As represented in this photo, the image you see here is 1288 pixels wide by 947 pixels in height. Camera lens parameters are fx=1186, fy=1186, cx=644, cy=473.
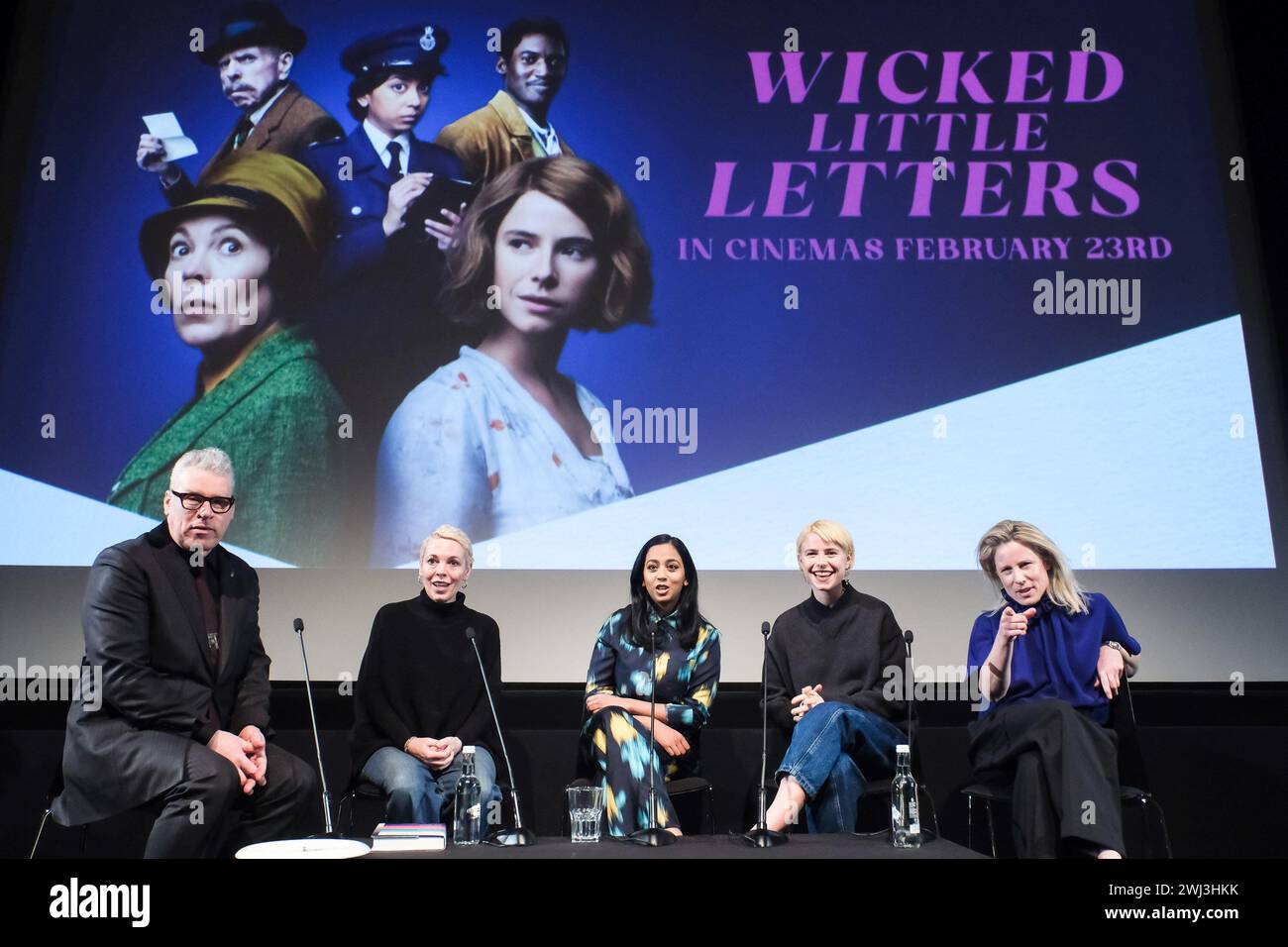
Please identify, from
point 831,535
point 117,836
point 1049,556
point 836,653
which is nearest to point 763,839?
point 836,653

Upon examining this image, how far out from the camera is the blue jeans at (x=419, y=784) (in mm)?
3094

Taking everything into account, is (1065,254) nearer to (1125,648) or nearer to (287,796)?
(1125,648)

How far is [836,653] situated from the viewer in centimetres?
349

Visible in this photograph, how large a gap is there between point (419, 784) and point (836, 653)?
1249mm

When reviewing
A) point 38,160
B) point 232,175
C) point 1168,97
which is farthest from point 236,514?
point 1168,97

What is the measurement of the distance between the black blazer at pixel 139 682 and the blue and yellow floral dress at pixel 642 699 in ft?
3.30

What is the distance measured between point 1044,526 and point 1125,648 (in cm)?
82

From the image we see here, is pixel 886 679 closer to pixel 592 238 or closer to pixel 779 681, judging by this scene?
pixel 779 681

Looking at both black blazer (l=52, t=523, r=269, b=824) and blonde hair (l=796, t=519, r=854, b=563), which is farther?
blonde hair (l=796, t=519, r=854, b=563)

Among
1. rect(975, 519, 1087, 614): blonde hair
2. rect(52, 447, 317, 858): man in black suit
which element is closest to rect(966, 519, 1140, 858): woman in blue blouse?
rect(975, 519, 1087, 614): blonde hair

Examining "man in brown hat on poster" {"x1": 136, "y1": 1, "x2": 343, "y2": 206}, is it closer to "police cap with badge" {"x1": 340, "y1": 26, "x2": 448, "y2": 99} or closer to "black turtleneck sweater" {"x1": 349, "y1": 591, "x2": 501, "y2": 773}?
"police cap with badge" {"x1": 340, "y1": 26, "x2": 448, "y2": 99}

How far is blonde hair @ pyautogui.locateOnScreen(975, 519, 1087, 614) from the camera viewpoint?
3266 mm

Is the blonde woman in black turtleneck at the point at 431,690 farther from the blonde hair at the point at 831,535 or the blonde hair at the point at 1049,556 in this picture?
the blonde hair at the point at 1049,556

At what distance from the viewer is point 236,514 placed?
4078 millimetres
